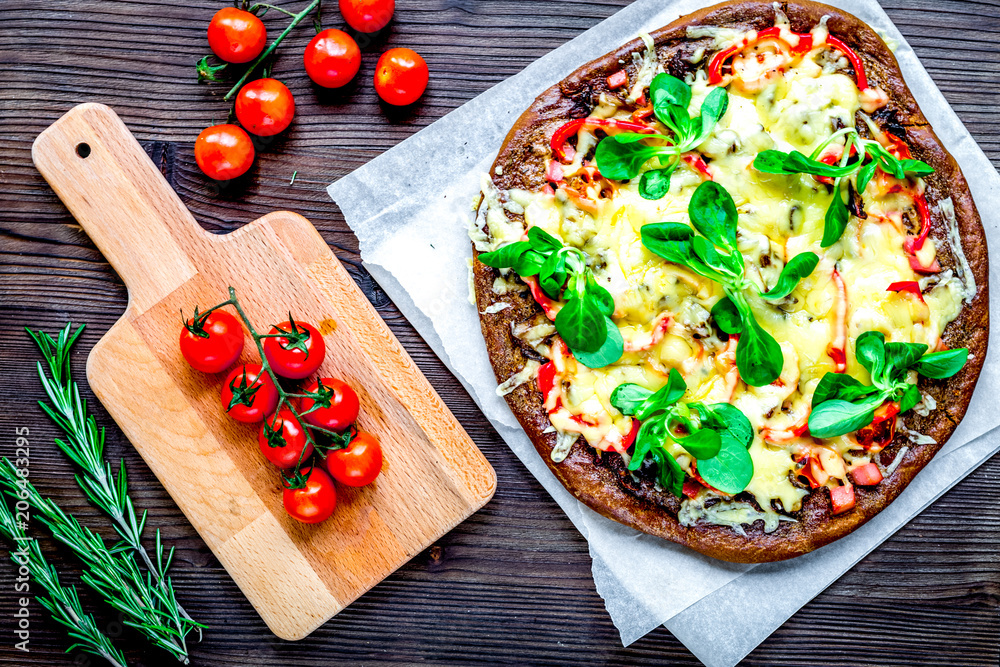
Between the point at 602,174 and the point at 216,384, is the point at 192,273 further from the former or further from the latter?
the point at 602,174

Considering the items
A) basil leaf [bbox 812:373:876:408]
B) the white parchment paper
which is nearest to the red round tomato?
the white parchment paper

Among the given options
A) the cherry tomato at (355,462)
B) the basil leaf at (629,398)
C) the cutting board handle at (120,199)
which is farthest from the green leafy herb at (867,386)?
the cutting board handle at (120,199)

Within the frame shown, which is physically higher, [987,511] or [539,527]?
[987,511]

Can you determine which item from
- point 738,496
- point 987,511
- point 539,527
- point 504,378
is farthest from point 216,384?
point 987,511

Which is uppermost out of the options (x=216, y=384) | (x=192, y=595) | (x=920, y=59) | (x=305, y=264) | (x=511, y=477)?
(x=920, y=59)

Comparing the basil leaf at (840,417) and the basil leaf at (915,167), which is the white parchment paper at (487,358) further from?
the basil leaf at (840,417)

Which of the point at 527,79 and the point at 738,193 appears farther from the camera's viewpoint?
the point at 527,79
